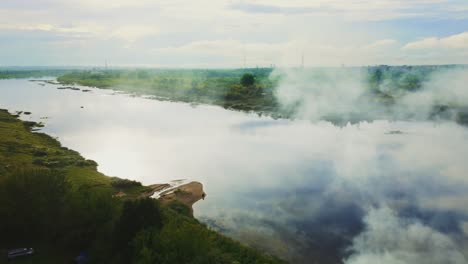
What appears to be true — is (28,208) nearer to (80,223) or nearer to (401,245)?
(80,223)

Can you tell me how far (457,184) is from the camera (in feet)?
161

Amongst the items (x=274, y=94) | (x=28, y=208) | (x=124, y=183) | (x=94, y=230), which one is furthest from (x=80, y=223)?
(x=274, y=94)

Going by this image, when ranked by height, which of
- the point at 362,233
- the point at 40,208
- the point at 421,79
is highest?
the point at 421,79

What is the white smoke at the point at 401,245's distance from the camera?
3094 cm

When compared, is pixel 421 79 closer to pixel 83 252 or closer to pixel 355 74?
pixel 355 74

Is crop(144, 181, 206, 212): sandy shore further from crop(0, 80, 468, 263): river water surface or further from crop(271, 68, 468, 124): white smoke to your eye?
crop(271, 68, 468, 124): white smoke

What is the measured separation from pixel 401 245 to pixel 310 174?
2159 cm

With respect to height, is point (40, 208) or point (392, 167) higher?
point (40, 208)

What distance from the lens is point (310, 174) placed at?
53969mm

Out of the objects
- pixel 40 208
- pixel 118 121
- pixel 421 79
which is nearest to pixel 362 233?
pixel 40 208

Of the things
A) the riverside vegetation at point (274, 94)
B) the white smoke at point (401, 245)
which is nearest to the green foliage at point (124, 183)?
the white smoke at point (401, 245)

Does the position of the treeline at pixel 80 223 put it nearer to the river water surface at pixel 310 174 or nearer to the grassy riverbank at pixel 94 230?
the grassy riverbank at pixel 94 230

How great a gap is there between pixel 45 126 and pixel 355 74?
13876cm

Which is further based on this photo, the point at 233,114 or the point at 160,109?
the point at 160,109
